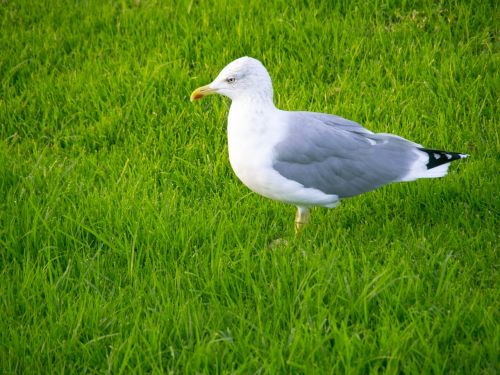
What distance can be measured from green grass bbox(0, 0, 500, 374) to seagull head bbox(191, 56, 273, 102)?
2.60 ft

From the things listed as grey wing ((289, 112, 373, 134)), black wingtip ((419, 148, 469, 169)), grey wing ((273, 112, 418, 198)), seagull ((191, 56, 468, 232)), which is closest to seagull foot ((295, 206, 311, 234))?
seagull ((191, 56, 468, 232))

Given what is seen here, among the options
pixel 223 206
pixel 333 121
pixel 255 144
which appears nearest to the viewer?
pixel 255 144

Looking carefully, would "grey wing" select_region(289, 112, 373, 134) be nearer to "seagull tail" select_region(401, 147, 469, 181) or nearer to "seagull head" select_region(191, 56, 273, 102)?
"seagull head" select_region(191, 56, 273, 102)

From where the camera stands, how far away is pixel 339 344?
3.34 m

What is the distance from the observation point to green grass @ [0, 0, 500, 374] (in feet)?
11.3

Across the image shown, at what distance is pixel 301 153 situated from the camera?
171 inches

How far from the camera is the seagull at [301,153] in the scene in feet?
14.0

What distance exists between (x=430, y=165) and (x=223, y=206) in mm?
1391

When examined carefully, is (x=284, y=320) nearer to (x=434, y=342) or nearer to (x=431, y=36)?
(x=434, y=342)

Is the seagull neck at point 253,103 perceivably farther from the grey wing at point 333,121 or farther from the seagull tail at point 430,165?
the seagull tail at point 430,165

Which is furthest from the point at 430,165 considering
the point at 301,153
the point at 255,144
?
the point at 255,144

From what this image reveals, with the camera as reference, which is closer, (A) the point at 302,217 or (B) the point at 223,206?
(A) the point at 302,217

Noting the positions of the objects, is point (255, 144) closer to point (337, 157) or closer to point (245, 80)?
point (245, 80)

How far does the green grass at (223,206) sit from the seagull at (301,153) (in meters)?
0.30
